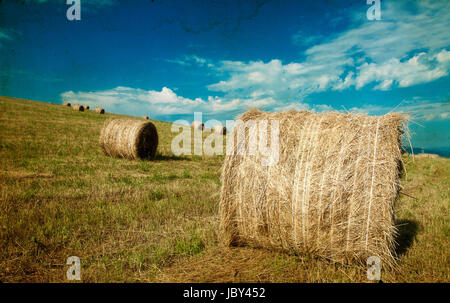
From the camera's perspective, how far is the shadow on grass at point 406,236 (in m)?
4.38

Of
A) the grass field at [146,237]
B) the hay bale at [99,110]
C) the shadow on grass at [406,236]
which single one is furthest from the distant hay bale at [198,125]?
the shadow on grass at [406,236]

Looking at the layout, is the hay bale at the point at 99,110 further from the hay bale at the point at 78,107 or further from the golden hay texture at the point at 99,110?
the hay bale at the point at 78,107

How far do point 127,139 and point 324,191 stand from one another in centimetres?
1061

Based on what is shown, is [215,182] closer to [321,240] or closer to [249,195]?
[249,195]

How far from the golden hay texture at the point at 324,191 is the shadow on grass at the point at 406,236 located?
468mm

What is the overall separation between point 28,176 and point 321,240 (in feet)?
26.8

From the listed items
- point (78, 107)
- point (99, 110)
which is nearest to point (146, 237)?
point (99, 110)

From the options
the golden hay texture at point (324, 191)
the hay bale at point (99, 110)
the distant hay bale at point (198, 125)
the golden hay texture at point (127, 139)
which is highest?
the hay bale at point (99, 110)

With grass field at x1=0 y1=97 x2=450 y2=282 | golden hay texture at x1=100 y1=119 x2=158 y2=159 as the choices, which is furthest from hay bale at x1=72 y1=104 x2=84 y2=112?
grass field at x1=0 y1=97 x2=450 y2=282

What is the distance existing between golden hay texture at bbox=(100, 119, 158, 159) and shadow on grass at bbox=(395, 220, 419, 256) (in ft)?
34.5

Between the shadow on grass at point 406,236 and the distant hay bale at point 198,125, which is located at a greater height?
the distant hay bale at point 198,125
